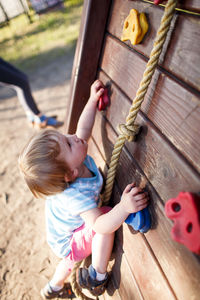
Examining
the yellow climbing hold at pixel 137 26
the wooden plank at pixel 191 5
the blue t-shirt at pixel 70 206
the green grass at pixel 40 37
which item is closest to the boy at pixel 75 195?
the blue t-shirt at pixel 70 206

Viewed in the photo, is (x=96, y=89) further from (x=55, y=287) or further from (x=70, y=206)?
(x=55, y=287)

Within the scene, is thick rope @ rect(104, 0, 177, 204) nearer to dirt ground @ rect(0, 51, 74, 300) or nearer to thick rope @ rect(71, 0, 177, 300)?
thick rope @ rect(71, 0, 177, 300)

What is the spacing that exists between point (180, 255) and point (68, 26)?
268 inches

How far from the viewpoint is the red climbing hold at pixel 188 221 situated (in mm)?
518

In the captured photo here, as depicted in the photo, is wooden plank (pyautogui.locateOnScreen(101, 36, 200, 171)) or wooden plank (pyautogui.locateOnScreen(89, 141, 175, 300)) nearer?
wooden plank (pyautogui.locateOnScreen(101, 36, 200, 171))

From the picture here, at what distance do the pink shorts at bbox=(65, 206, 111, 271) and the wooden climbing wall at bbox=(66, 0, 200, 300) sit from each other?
0.15m

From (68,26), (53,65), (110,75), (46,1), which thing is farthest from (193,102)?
(46,1)

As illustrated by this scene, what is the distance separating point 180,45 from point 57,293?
1539mm

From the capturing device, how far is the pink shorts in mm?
1163

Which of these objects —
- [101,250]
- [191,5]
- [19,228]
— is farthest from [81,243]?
[191,5]

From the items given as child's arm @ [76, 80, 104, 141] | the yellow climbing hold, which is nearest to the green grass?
child's arm @ [76, 80, 104, 141]

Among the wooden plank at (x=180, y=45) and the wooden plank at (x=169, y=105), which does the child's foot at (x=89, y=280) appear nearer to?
the wooden plank at (x=169, y=105)

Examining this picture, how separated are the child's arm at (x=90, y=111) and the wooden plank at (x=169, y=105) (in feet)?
0.73

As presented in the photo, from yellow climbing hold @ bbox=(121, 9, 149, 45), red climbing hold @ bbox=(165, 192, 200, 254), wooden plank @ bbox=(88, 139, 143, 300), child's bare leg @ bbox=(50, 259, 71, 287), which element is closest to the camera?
red climbing hold @ bbox=(165, 192, 200, 254)
